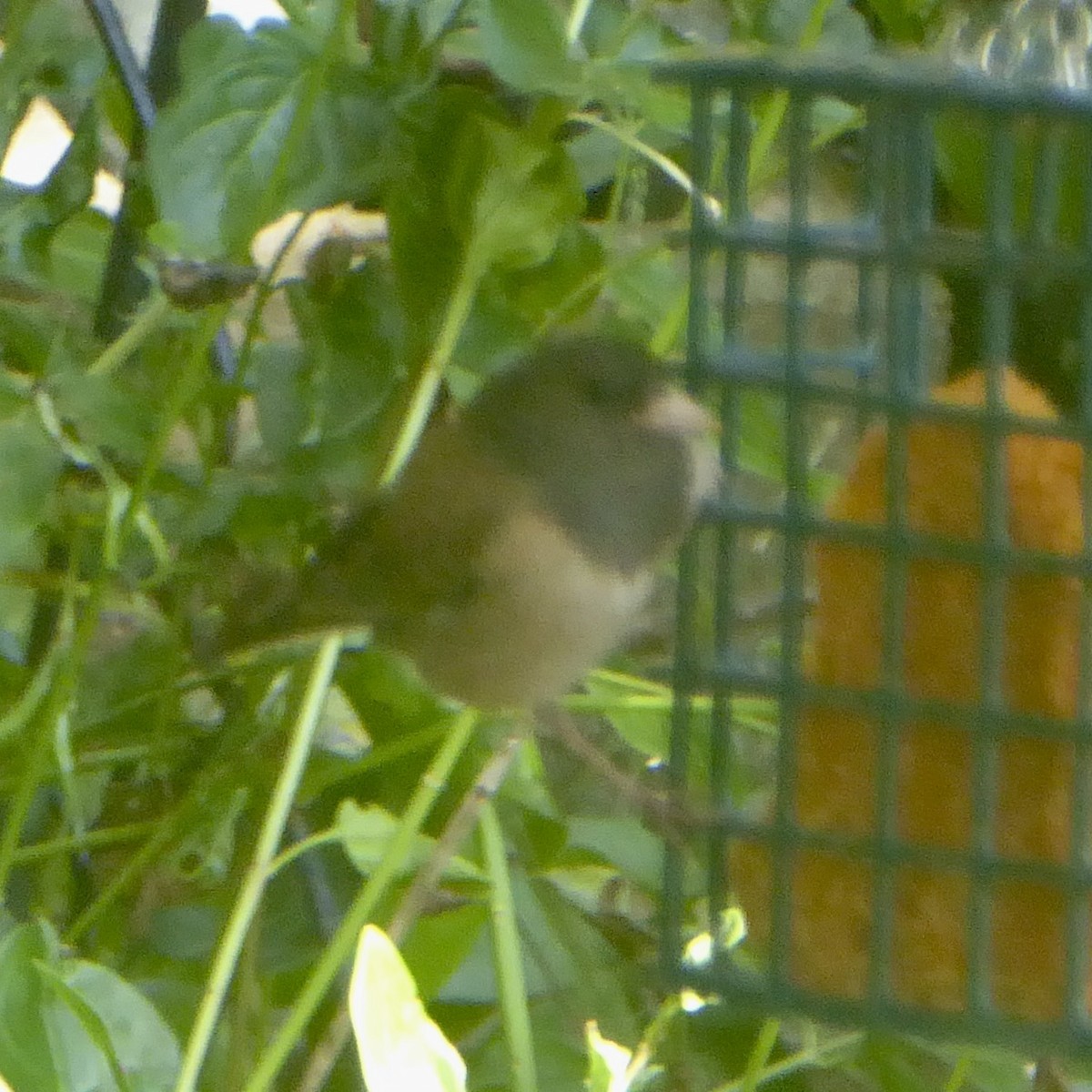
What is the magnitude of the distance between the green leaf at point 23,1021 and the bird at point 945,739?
0.39 meters

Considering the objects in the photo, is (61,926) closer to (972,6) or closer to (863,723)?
(863,723)

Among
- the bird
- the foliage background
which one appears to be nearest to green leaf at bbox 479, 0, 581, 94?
the foliage background

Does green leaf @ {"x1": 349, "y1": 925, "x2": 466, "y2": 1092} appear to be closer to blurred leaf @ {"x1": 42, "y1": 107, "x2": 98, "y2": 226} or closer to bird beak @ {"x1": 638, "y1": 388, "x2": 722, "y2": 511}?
bird beak @ {"x1": 638, "y1": 388, "x2": 722, "y2": 511}

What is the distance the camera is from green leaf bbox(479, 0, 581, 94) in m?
0.98

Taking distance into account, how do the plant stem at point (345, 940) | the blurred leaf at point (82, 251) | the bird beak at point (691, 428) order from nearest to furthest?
the plant stem at point (345, 940), the bird beak at point (691, 428), the blurred leaf at point (82, 251)

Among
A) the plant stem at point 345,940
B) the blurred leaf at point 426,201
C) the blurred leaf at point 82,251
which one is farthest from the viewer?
the blurred leaf at point 82,251

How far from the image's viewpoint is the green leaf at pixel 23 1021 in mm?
911

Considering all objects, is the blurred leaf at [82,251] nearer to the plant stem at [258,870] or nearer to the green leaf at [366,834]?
the plant stem at [258,870]

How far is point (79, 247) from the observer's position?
142 cm

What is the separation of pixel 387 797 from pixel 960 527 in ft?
1.55

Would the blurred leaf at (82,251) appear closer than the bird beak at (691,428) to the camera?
No

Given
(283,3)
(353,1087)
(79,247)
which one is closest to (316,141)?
(283,3)

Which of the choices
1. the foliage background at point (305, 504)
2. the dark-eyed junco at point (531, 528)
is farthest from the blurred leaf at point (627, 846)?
the dark-eyed junco at point (531, 528)

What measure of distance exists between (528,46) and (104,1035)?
0.54 m
